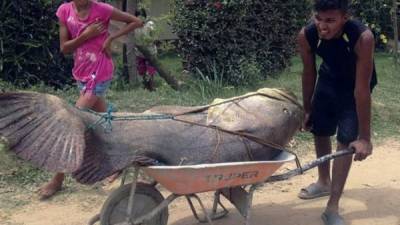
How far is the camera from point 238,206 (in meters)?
4.00

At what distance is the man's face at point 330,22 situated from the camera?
3.93m

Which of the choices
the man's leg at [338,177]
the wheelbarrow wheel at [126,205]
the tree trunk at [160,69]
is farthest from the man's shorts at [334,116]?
the tree trunk at [160,69]

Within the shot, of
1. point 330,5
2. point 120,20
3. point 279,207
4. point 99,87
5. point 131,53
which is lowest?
point 279,207

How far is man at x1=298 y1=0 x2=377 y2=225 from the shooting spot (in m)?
3.99

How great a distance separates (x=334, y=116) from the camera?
458 cm

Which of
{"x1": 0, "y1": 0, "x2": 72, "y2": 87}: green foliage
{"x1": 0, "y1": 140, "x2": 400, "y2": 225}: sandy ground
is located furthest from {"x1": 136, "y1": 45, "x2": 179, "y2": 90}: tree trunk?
{"x1": 0, "y1": 140, "x2": 400, "y2": 225}: sandy ground

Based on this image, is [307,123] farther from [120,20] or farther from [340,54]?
[120,20]

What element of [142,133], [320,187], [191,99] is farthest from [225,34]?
[142,133]

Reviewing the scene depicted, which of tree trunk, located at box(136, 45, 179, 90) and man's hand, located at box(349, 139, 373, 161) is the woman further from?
tree trunk, located at box(136, 45, 179, 90)

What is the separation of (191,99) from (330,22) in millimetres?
3457

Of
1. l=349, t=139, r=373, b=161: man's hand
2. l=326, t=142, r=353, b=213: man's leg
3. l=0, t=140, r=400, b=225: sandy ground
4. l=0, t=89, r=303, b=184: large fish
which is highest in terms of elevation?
l=0, t=89, r=303, b=184: large fish

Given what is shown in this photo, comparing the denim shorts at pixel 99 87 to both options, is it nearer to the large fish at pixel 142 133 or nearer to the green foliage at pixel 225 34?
the large fish at pixel 142 133

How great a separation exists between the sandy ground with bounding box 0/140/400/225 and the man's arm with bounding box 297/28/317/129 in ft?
2.13

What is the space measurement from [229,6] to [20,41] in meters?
2.73
